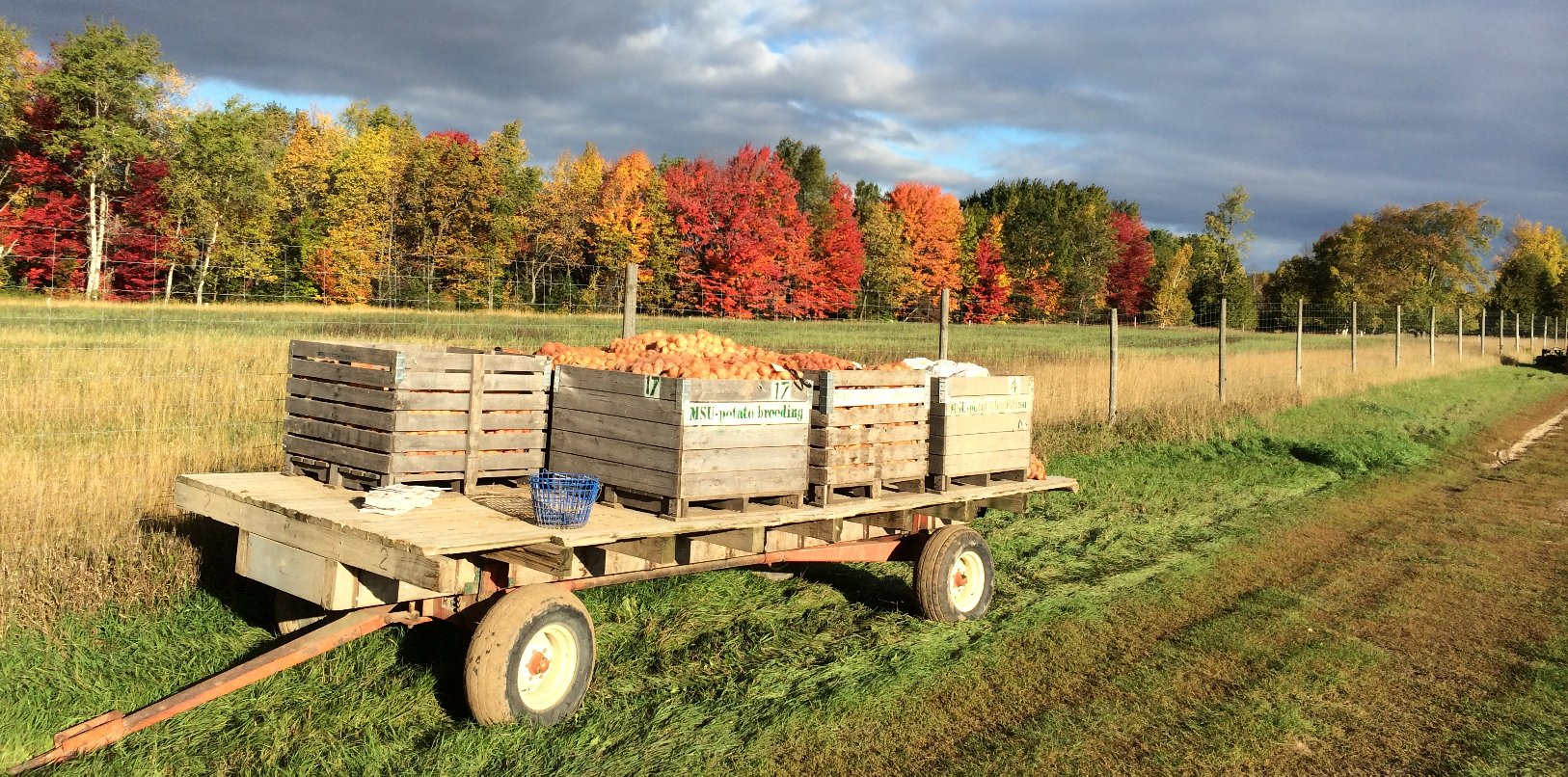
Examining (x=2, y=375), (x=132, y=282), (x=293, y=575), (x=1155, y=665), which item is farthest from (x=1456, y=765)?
(x=132, y=282)

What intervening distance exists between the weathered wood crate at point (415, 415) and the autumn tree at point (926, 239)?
2355 inches

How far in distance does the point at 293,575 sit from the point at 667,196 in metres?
Result: 50.5

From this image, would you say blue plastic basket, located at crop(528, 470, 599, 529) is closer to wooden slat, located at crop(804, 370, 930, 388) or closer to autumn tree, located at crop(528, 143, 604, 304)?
wooden slat, located at crop(804, 370, 930, 388)

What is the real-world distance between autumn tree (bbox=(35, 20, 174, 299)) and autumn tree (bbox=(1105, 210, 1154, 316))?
6573 cm

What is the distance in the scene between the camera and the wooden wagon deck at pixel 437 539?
158 inches

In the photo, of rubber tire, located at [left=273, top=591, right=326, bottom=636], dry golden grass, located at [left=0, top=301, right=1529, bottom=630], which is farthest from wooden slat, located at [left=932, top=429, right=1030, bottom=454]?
dry golden grass, located at [left=0, top=301, right=1529, bottom=630]

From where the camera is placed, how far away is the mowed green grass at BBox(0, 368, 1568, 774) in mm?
4199

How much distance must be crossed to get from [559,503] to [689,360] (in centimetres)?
145

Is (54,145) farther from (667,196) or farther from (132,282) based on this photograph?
(667,196)

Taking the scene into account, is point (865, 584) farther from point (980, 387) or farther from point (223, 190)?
point (223, 190)

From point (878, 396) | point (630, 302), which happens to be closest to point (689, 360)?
point (878, 396)

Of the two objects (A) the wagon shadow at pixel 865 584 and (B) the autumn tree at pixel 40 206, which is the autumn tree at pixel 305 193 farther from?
(A) the wagon shadow at pixel 865 584

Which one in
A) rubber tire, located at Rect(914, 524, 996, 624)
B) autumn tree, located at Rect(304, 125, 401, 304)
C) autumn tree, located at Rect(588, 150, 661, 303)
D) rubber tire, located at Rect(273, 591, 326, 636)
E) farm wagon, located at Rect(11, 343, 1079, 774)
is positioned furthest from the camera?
autumn tree, located at Rect(588, 150, 661, 303)

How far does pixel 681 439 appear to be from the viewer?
15.4 feet
